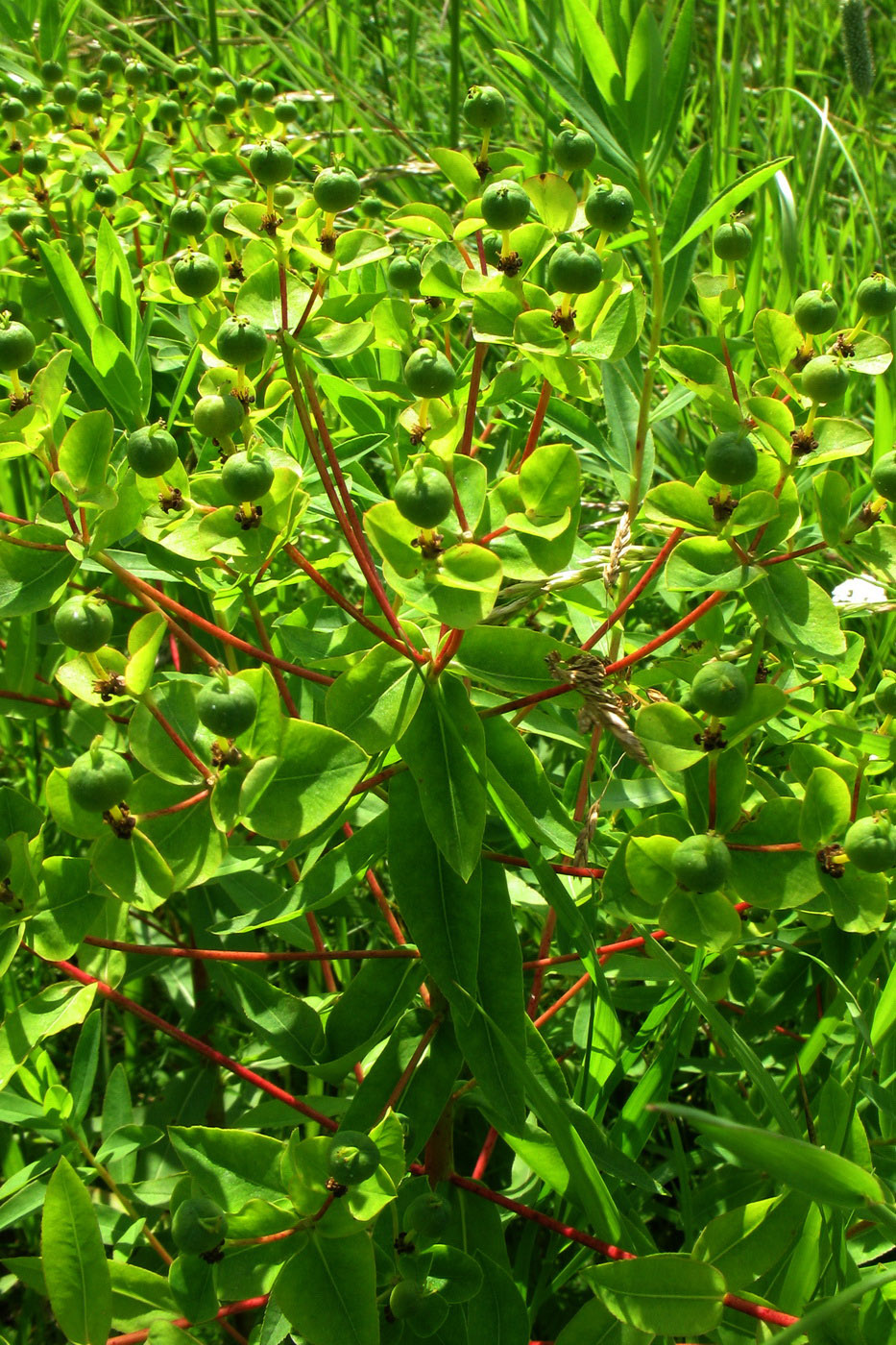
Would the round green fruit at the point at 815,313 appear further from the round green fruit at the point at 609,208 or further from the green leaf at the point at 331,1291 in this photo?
the green leaf at the point at 331,1291

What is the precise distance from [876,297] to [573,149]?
32 cm

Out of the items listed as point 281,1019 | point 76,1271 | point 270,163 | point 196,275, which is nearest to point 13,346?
point 196,275

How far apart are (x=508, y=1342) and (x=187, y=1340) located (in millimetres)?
320

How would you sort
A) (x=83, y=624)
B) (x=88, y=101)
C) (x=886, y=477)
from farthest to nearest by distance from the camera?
(x=88, y=101) → (x=886, y=477) → (x=83, y=624)

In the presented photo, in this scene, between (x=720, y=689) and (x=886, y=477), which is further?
(x=886, y=477)

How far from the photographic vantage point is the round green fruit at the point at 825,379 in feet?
3.29

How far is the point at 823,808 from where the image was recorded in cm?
97

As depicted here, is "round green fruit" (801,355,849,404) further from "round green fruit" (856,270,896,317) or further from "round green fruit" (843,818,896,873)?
"round green fruit" (843,818,896,873)

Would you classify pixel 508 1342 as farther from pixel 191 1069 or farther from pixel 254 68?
pixel 254 68

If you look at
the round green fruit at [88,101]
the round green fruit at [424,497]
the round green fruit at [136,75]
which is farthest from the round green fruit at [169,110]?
the round green fruit at [424,497]

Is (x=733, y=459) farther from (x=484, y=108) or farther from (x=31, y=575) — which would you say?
(x=31, y=575)

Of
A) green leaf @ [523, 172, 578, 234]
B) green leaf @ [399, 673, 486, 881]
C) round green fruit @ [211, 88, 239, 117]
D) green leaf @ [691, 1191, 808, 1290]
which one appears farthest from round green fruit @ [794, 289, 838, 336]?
round green fruit @ [211, 88, 239, 117]

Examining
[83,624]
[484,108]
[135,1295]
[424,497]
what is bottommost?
[135,1295]

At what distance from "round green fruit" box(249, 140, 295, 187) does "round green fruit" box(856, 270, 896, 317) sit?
58 cm
